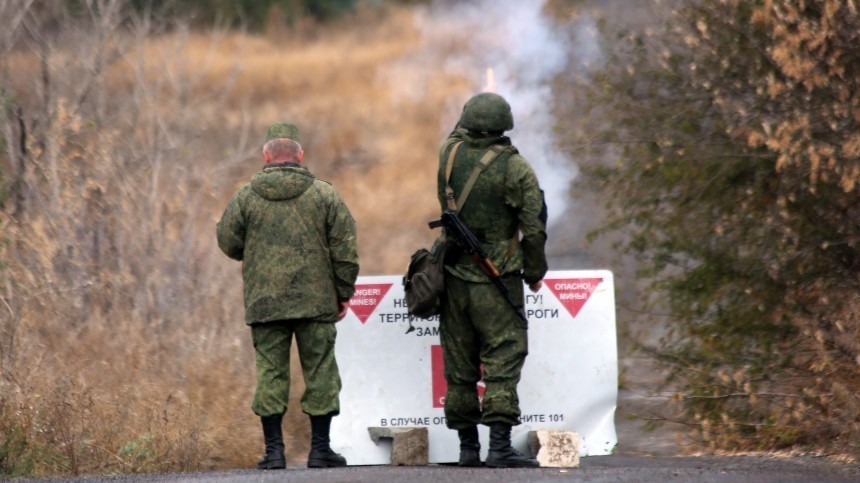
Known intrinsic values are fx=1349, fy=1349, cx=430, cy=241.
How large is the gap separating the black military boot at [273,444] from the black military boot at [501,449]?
1.11 m

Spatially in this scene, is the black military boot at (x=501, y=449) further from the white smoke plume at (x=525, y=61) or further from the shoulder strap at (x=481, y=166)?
the white smoke plume at (x=525, y=61)

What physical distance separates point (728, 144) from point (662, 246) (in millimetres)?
848

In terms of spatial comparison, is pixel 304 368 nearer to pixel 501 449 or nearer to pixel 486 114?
pixel 501 449

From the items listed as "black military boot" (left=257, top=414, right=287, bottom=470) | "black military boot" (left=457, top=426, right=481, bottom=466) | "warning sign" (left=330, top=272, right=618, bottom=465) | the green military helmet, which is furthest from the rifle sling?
"black military boot" (left=257, top=414, right=287, bottom=470)

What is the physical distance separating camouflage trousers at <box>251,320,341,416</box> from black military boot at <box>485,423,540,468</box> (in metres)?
0.84

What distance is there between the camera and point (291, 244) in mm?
7055

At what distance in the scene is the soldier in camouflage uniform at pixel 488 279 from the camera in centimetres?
693

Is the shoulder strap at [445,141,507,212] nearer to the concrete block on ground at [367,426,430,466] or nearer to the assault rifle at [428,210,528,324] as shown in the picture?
the assault rifle at [428,210,528,324]

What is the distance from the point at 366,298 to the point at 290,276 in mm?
687

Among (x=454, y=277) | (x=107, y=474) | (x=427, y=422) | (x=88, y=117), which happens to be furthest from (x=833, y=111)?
(x=88, y=117)

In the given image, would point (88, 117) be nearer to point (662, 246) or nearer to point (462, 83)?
point (662, 246)

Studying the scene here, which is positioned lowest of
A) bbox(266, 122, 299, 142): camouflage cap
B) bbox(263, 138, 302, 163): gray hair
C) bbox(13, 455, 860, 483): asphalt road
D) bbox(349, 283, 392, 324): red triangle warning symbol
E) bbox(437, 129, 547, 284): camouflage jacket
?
bbox(13, 455, 860, 483): asphalt road

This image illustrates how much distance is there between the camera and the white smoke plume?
10.8 m

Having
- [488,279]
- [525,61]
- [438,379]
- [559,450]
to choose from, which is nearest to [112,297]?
[438,379]
